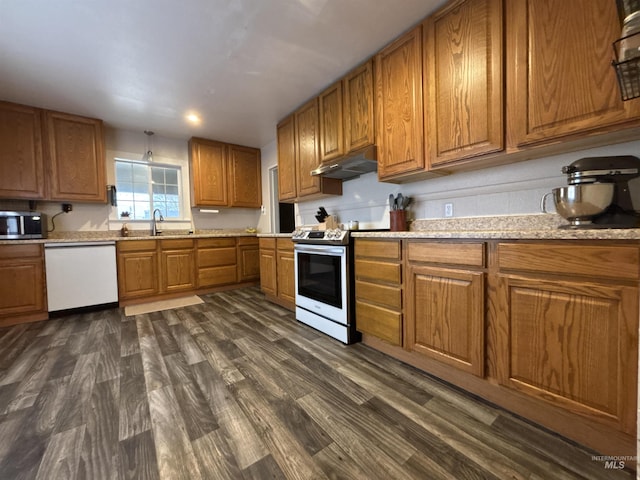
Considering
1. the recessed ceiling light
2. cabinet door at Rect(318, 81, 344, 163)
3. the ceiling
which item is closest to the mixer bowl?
the ceiling

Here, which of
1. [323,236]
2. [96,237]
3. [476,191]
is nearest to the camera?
[476,191]

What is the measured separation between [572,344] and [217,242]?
4119 millimetres

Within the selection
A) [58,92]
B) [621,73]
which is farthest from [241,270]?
[621,73]

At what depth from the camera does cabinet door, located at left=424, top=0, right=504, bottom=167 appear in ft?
5.09

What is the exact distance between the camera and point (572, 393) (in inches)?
44.1

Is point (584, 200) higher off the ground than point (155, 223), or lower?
lower

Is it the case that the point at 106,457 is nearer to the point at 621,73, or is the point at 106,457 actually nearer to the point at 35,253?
the point at 621,73

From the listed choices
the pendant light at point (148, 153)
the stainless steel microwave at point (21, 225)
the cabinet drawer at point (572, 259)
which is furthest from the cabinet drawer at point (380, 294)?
the pendant light at point (148, 153)

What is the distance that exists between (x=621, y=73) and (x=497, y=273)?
0.92 m

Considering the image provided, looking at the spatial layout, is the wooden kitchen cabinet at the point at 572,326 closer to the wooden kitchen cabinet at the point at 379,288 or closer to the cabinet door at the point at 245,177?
the wooden kitchen cabinet at the point at 379,288

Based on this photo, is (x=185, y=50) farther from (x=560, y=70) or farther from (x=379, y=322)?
(x=379, y=322)

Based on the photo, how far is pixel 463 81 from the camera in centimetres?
168

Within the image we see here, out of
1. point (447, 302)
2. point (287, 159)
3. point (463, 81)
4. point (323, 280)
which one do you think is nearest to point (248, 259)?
point (287, 159)

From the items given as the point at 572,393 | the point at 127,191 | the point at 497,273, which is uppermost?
the point at 127,191
